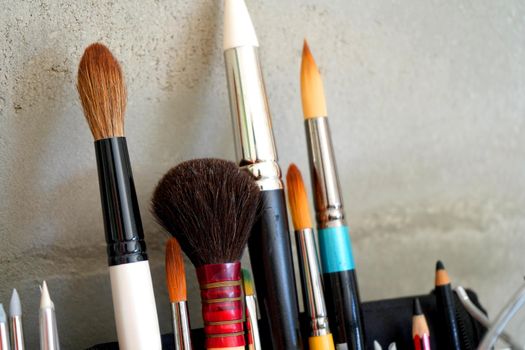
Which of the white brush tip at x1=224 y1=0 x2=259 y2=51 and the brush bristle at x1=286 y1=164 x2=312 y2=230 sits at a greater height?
the white brush tip at x1=224 y1=0 x2=259 y2=51

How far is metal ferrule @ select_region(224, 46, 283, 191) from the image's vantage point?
0.64 m

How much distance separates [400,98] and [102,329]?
417 millimetres

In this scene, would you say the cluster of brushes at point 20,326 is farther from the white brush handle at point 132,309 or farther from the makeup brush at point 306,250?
the makeup brush at point 306,250

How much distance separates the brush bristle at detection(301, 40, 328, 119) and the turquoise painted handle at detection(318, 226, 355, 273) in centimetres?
12

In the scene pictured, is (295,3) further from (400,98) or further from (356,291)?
(356,291)

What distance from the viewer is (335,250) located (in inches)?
26.1

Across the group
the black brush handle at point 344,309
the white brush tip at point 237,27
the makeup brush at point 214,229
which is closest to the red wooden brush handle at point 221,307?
the makeup brush at point 214,229

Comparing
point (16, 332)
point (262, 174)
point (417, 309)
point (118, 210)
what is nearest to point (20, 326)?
point (16, 332)

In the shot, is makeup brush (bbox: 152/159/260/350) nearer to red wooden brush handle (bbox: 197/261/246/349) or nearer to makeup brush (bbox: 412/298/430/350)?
red wooden brush handle (bbox: 197/261/246/349)

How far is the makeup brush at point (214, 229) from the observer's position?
578mm

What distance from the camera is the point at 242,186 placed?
1.96 feet

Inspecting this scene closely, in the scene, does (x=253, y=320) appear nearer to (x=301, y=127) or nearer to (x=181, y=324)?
(x=181, y=324)

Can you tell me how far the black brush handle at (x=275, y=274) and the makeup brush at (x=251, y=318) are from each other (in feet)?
0.05

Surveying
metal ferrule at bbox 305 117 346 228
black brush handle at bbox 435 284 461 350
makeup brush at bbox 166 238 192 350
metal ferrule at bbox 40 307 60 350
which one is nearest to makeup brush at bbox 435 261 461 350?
black brush handle at bbox 435 284 461 350
